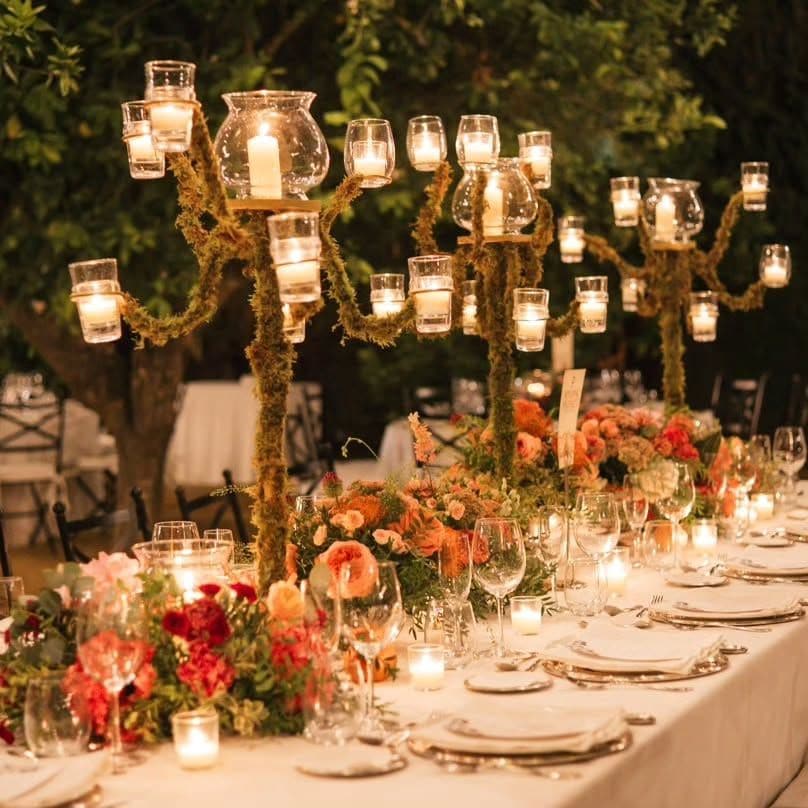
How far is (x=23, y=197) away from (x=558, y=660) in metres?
4.41

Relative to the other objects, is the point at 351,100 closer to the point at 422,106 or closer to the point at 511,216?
the point at 422,106

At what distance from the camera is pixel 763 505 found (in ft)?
14.5

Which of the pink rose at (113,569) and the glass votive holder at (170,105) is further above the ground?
the glass votive holder at (170,105)

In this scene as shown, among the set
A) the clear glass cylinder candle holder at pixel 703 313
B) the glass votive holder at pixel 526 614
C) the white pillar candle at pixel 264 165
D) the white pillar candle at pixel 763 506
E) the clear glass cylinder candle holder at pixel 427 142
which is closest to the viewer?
the white pillar candle at pixel 264 165

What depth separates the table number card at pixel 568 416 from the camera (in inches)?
138

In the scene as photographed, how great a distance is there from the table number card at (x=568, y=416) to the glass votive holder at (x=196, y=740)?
1656 mm

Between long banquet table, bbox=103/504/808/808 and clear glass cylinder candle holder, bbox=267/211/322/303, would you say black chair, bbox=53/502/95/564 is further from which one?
clear glass cylinder candle holder, bbox=267/211/322/303

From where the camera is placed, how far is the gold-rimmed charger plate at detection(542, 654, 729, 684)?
2.46m

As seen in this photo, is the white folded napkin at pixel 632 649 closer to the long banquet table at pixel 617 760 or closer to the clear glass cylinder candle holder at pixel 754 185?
the long banquet table at pixel 617 760

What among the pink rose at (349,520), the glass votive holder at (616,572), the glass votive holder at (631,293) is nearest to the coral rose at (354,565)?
the pink rose at (349,520)

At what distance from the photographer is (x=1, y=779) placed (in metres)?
1.92

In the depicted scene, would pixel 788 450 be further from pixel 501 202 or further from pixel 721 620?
pixel 721 620

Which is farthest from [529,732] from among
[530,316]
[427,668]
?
[530,316]

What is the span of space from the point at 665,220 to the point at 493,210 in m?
1.21
